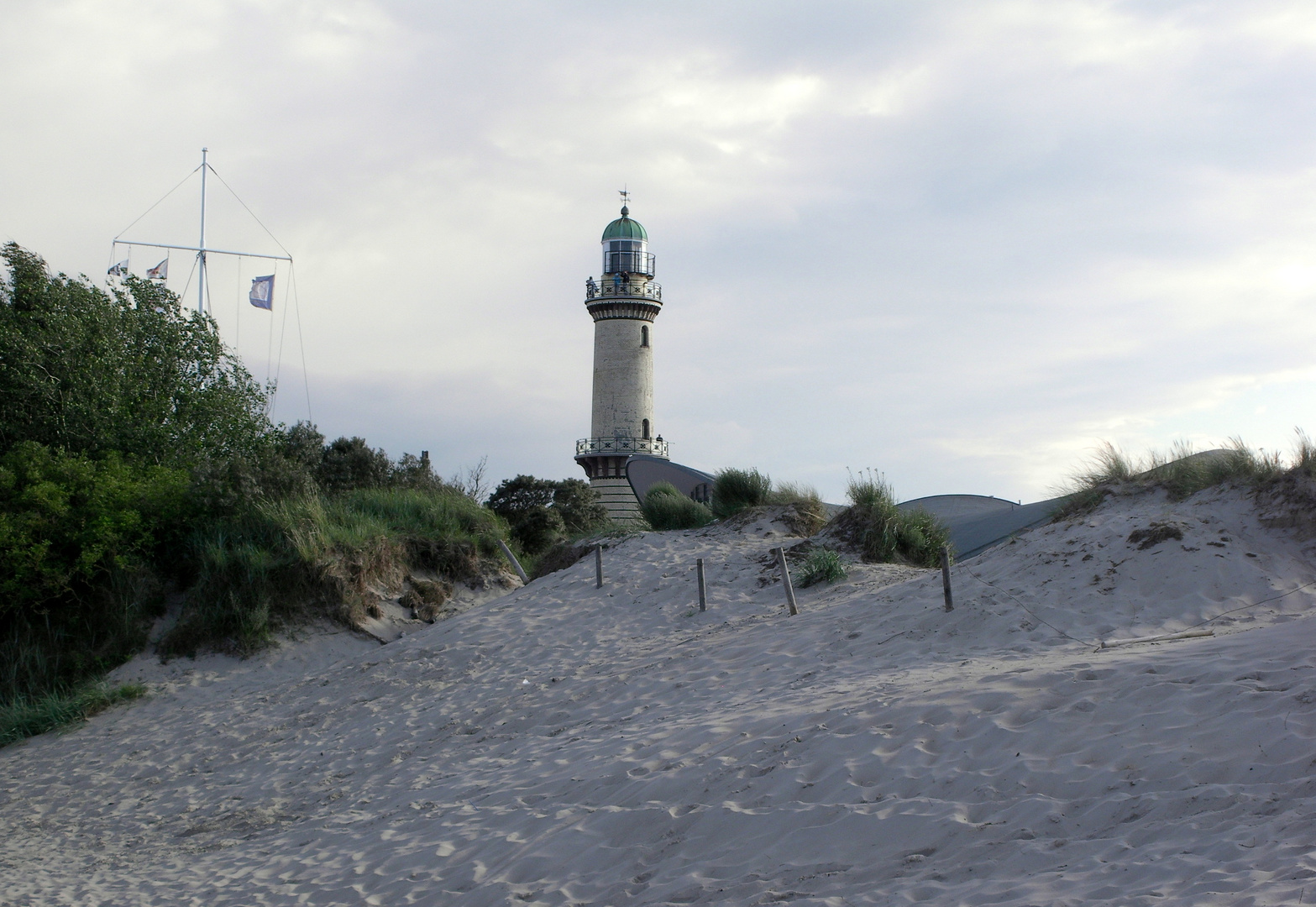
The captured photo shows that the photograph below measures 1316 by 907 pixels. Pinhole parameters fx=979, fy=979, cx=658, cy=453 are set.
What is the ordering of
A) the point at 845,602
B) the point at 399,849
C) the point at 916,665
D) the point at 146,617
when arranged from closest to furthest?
1. the point at 399,849
2. the point at 916,665
3. the point at 845,602
4. the point at 146,617

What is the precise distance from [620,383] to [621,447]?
9.00 feet

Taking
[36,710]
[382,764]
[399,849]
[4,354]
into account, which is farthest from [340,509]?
[399,849]

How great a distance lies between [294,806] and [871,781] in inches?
209

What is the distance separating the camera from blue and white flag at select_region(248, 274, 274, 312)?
84.2ft

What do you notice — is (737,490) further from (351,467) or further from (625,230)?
(625,230)

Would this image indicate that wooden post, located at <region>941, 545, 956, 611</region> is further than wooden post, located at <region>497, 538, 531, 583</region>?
No

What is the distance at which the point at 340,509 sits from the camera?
16.9 metres

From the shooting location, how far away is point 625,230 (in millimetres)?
42938

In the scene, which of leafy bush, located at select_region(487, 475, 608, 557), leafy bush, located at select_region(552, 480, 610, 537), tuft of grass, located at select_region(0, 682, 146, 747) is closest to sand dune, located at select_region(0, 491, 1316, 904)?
tuft of grass, located at select_region(0, 682, 146, 747)

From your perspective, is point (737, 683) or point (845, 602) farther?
point (845, 602)

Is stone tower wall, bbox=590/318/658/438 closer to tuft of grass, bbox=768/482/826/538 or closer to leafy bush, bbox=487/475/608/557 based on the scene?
leafy bush, bbox=487/475/608/557

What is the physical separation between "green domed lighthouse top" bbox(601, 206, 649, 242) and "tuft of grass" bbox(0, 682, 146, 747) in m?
32.6

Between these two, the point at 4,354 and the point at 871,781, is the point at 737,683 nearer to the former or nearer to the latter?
the point at 871,781

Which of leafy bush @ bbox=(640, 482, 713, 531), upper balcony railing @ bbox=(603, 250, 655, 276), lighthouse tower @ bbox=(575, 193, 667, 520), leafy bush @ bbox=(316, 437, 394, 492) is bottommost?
leafy bush @ bbox=(640, 482, 713, 531)
